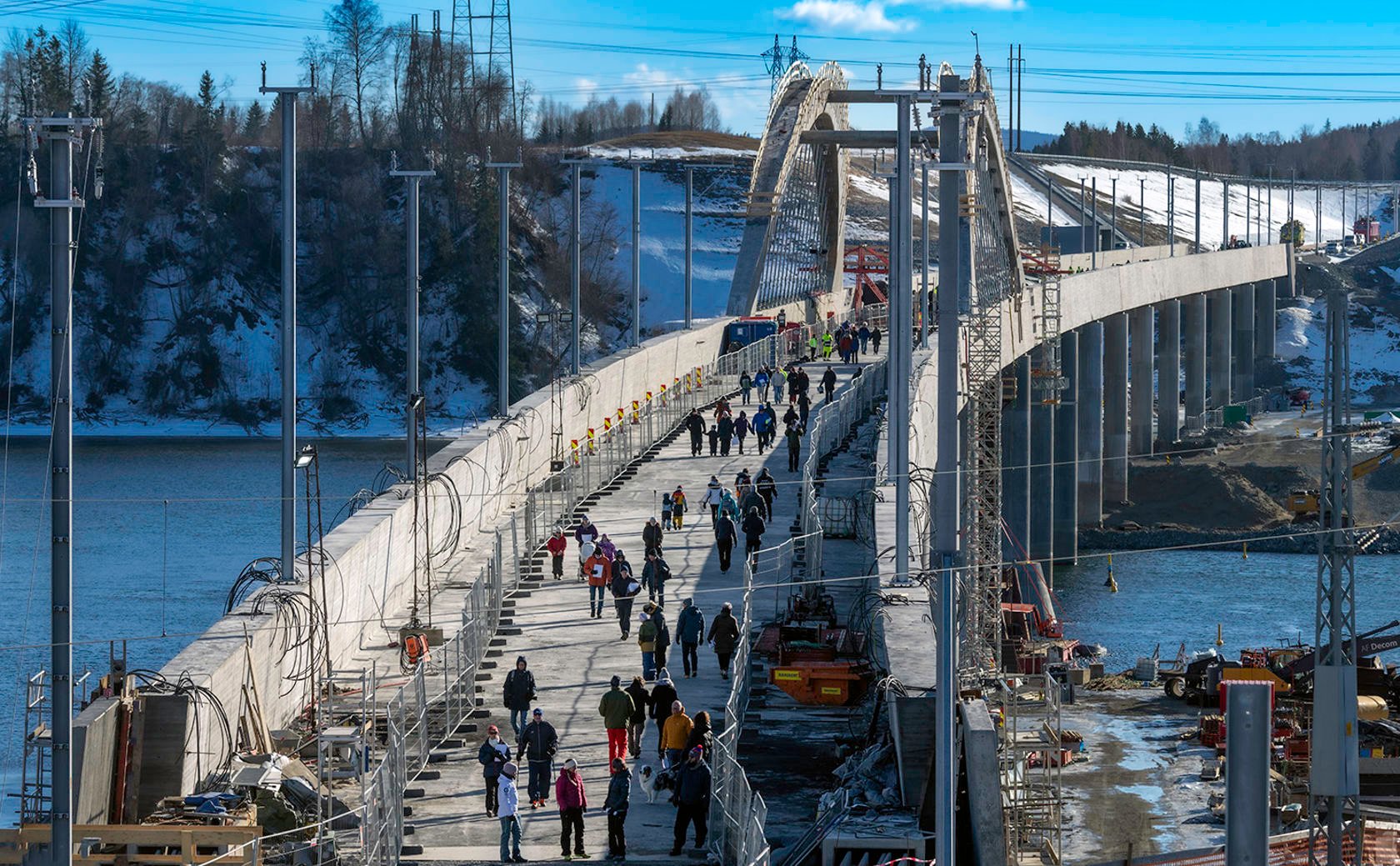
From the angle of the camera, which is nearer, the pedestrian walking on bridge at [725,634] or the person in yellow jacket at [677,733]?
the person in yellow jacket at [677,733]

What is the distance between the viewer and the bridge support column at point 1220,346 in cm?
11738

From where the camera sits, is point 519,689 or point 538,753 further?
point 519,689

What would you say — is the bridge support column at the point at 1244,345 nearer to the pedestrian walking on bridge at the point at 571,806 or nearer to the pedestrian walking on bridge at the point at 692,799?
the pedestrian walking on bridge at the point at 692,799

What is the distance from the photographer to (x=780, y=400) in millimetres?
53500

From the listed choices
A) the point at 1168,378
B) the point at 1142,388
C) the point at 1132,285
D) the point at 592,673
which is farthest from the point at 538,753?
the point at 1168,378

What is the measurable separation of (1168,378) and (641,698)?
8806cm

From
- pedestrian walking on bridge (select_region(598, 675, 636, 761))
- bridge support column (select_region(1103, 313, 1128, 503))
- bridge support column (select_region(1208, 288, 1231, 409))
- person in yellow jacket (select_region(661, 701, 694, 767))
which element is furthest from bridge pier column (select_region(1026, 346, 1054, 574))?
person in yellow jacket (select_region(661, 701, 694, 767))

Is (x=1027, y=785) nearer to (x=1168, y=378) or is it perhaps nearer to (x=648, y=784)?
(x=648, y=784)

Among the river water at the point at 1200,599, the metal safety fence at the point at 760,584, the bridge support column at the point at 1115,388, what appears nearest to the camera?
the metal safety fence at the point at 760,584

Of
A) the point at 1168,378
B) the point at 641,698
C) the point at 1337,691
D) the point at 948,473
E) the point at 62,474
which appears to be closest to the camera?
the point at 62,474

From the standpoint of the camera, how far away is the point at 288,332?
27.2 metres

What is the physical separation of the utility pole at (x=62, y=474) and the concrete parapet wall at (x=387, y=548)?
4239mm

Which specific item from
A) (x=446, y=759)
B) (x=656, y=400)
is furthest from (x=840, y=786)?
(x=656, y=400)

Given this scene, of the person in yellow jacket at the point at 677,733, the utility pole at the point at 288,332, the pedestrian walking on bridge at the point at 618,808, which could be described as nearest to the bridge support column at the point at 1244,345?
the utility pole at the point at 288,332
